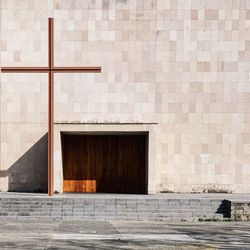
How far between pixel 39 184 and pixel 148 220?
744 centimetres

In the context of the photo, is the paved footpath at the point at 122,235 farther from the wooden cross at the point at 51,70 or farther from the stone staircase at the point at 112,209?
the wooden cross at the point at 51,70

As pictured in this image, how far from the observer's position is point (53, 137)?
24875 mm

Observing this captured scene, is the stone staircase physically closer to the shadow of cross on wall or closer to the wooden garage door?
the shadow of cross on wall

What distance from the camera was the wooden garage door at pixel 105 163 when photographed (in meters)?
27.8

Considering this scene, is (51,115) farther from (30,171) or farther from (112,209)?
(112,209)

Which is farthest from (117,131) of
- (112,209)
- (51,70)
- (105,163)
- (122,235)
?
(122,235)

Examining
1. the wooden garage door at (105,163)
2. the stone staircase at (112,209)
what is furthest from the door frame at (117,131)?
the stone staircase at (112,209)

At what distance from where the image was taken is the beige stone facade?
27078 mm

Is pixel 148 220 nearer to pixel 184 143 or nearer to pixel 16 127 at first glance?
pixel 184 143

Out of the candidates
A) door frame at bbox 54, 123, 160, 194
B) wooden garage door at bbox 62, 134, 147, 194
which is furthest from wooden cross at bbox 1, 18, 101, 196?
wooden garage door at bbox 62, 134, 147, 194

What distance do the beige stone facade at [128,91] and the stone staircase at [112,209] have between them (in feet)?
14.4

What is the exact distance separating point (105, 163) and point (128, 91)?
3.60 m

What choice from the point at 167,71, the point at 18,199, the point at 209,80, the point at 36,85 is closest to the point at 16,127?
the point at 36,85

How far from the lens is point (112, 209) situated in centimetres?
2238
